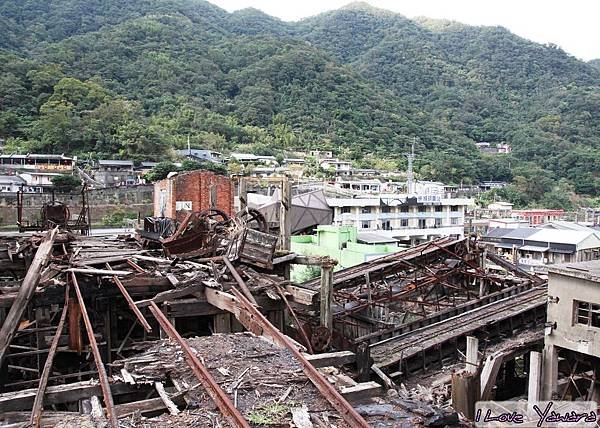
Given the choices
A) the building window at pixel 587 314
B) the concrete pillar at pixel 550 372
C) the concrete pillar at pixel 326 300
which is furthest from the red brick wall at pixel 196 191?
the concrete pillar at pixel 326 300

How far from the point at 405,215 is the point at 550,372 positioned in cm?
2799

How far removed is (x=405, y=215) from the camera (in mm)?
40031

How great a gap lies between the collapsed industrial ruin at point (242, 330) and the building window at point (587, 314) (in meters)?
1.74

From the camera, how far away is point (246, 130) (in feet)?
223

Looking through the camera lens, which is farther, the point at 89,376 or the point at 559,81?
the point at 559,81

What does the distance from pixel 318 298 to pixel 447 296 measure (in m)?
10.1

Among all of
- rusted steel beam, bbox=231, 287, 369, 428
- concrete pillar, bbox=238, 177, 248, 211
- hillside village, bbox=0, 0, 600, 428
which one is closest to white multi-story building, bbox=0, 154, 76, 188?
hillside village, bbox=0, 0, 600, 428

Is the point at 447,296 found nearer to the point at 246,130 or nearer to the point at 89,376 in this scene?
the point at 89,376

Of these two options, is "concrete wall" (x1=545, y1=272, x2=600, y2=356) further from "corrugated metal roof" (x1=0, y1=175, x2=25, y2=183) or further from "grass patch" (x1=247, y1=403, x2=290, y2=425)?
"corrugated metal roof" (x1=0, y1=175, x2=25, y2=183)

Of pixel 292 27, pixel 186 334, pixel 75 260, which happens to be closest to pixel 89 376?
pixel 186 334

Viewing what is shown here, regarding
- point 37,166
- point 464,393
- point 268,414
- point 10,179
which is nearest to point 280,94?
point 37,166

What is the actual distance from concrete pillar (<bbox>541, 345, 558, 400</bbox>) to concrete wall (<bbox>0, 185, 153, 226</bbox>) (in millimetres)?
26535

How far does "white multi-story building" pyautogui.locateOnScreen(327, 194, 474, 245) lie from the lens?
3712 centimetres

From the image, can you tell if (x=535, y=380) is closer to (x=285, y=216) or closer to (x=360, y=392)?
(x=285, y=216)
